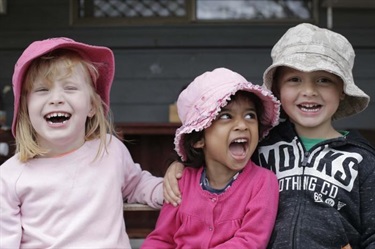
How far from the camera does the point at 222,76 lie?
2.28 meters

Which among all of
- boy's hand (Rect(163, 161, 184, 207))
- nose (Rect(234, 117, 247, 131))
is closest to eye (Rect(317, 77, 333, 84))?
nose (Rect(234, 117, 247, 131))

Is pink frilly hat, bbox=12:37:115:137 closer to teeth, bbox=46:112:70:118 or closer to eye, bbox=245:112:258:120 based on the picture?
teeth, bbox=46:112:70:118

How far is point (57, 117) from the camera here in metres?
2.25

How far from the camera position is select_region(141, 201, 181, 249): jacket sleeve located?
2311mm

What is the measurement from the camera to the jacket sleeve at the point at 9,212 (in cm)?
218

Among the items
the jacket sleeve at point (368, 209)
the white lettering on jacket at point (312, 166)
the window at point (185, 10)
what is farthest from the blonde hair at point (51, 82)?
the window at point (185, 10)

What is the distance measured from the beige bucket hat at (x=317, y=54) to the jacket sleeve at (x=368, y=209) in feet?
1.06

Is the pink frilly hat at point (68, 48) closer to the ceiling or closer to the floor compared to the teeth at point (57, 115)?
closer to the ceiling

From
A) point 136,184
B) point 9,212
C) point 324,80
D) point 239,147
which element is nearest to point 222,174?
Answer: point 239,147

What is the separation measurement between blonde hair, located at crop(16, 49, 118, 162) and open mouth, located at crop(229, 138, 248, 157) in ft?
1.54

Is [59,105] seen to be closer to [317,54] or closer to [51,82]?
[51,82]

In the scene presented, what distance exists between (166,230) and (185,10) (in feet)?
9.48

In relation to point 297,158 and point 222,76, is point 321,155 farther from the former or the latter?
point 222,76

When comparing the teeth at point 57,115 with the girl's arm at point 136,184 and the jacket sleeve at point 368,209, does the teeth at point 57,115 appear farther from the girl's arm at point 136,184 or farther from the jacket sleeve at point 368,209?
the jacket sleeve at point 368,209
